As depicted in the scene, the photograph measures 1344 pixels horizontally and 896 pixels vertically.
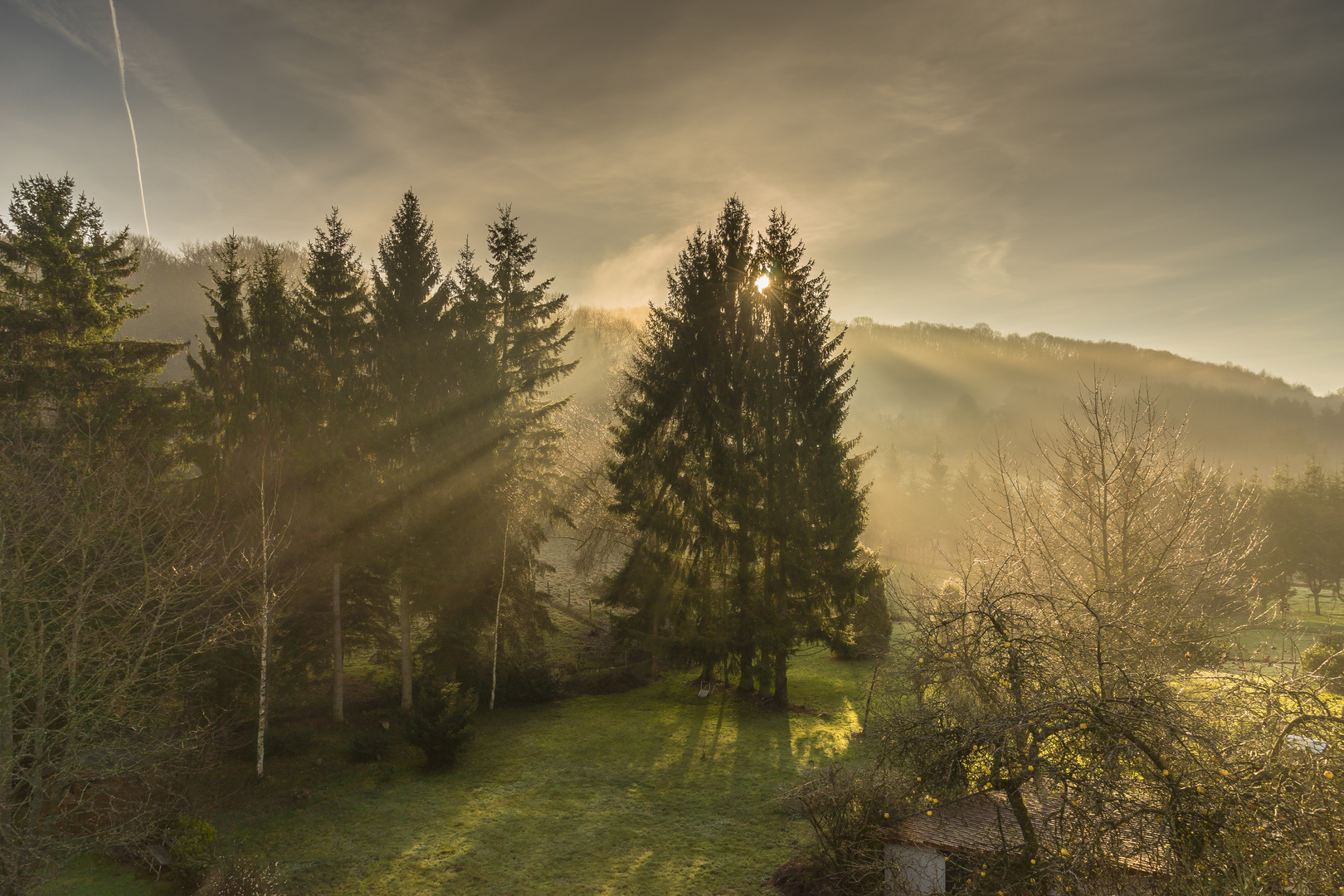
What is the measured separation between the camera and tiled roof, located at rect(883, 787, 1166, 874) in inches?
215

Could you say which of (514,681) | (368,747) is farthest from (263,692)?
(514,681)

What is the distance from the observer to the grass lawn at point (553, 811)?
10.6 meters

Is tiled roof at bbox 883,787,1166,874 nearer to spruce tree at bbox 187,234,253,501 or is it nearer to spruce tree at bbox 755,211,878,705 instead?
spruce tree at bbox 755,211,878,705

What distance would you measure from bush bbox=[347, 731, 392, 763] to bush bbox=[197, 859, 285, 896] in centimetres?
596

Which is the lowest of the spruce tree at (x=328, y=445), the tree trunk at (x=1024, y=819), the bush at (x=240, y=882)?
the bush at (x=240, y=882)

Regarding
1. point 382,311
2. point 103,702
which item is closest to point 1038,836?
point 103,702

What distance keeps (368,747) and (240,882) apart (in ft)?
22.7

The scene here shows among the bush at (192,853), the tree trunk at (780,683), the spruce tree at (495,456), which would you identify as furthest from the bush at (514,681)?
the bush at (192,853)

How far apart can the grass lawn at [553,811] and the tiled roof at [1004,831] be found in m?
2.91

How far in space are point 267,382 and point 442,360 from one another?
17.7 feet

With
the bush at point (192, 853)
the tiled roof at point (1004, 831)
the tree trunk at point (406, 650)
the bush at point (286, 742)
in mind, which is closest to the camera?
the tiled roof at point (1004, 831)

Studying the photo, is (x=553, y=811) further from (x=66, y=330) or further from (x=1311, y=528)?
(x=1311, y=528)

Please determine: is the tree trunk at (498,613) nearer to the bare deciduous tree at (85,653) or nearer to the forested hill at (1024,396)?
the bare deciduous tree at (85,653)

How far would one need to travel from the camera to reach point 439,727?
15875mm
